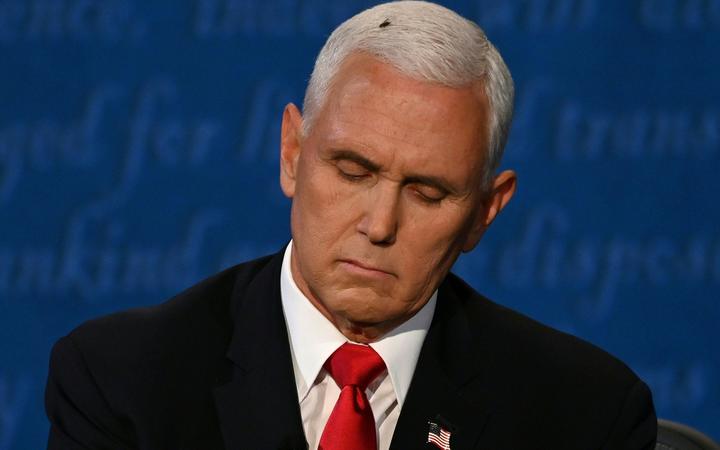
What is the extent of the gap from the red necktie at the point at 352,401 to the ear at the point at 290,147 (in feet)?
0.87

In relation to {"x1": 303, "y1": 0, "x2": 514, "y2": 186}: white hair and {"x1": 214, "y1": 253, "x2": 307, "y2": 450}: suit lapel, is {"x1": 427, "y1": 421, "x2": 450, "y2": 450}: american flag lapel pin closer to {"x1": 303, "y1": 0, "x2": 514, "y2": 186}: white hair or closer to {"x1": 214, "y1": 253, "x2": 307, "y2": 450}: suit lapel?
{"x1": 214, "y1": 253, "x2": 307, "y2": 450}: suit lapel

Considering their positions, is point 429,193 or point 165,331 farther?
point 165,331

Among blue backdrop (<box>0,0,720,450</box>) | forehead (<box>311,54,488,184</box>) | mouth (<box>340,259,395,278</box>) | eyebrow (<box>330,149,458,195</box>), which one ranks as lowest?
blue backdrop (<box>0,0,720,450</box>)

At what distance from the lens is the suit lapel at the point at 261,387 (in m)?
1.97

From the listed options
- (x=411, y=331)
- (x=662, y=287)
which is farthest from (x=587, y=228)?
(x=411, y=331)

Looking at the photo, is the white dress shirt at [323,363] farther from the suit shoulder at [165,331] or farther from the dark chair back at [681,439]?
the dark chair back at [681,439]

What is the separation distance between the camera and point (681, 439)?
2266 millimetres

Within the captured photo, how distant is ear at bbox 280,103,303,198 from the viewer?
2049 mm

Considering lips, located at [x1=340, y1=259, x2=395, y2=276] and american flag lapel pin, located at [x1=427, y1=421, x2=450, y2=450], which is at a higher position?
lips, located at [x1=340, y1=259, x2=395, y2=276]

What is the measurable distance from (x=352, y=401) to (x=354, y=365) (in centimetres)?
8

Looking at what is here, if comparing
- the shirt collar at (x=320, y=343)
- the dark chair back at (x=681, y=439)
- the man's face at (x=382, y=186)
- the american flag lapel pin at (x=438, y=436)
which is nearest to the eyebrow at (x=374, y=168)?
the man's face at (x=382, y=186)

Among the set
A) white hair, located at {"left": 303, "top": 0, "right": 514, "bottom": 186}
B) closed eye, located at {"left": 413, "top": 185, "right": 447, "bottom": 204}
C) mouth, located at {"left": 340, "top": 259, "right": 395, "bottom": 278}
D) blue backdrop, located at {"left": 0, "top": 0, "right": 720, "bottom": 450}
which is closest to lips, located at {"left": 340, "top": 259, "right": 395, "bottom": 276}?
mouth, located at {"left": 340, "top": 259, "right": 395, "bottom": 278}

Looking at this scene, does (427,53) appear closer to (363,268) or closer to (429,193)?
(429,193)

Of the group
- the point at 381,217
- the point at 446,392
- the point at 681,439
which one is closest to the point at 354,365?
the point at 446,392
